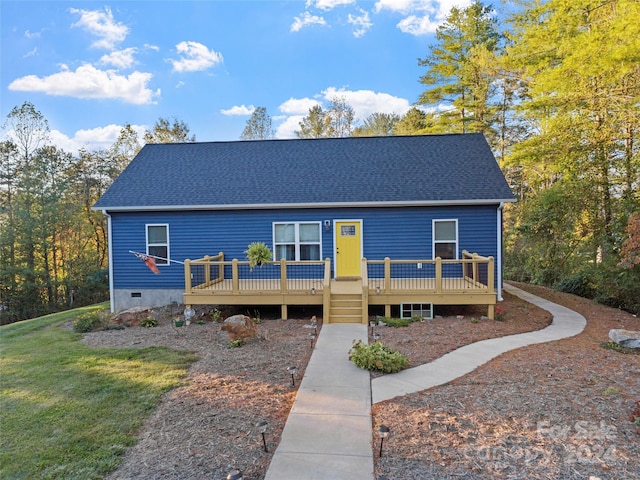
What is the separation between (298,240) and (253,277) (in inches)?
69.9

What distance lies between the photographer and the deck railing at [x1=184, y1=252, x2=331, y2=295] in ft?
30.1

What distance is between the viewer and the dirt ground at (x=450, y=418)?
3400 mm

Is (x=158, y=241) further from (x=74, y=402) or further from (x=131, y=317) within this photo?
(x=74, y=402)

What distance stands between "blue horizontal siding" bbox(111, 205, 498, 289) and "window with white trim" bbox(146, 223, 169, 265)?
17 cm

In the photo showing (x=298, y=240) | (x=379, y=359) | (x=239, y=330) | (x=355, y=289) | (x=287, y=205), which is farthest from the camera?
(x=298, y=240)

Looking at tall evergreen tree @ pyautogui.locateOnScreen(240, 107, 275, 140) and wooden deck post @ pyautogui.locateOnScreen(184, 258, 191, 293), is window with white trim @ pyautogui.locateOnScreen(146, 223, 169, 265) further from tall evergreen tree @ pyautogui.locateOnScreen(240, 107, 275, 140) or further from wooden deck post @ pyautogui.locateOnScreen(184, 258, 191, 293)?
tall evergreen tree @ pyautogui.locateOnScreen(240, 107, 275, 140)

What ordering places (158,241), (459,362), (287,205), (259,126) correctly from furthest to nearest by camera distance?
(259,126) < (158,241) < (287,205) < (459,362)

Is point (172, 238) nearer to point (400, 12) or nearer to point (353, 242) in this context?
point (353, 242)

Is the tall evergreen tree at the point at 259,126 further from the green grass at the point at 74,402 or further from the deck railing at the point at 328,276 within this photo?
the green grass at the point at 74,402

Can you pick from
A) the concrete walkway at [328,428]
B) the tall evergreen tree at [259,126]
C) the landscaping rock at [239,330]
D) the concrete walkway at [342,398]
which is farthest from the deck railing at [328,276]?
the tall evergreen tree at [259,126]

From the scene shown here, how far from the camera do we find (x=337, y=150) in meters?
13.1

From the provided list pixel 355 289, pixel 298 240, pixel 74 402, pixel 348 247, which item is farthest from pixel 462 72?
pixel 74 402

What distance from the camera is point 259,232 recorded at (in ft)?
36.0

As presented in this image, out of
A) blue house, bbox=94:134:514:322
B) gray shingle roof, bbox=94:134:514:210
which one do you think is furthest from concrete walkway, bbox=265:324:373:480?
gray shingle roof, bbox=94:134:514:210
